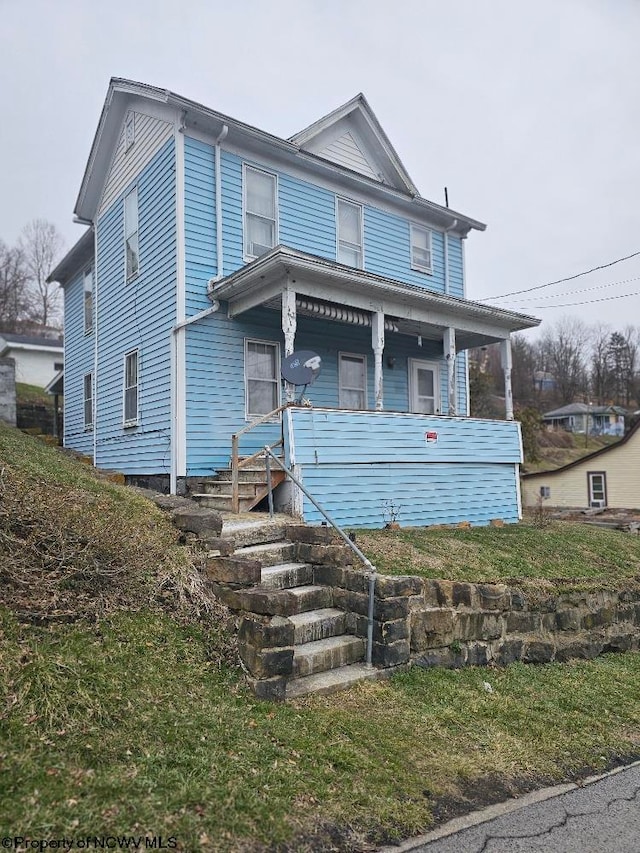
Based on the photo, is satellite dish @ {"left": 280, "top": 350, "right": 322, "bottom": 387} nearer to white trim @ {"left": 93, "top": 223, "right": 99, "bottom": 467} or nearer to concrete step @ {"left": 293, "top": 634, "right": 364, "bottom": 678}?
concrete step @ {"left": 293, "top": 634, "right": 364, "bottom": 678}

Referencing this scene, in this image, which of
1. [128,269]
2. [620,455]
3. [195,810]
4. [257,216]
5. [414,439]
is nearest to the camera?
[195,810]

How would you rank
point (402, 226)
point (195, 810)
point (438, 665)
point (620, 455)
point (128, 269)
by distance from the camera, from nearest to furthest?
point (195, 810) < point (438, 665) < point (128, 269) < point (402, 226) < point (620, 455)

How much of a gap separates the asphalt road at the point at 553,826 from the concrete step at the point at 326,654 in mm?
1738

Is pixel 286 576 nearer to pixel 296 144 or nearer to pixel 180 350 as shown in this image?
pixel 180 350

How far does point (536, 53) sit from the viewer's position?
440 inches

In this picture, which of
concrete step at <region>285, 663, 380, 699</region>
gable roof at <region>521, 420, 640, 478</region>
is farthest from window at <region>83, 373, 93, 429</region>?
gable roof at <region>521, 420, 640, 478</region>

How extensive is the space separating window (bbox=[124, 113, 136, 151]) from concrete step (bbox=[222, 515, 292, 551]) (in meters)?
9.36

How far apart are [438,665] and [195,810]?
10.5 ft

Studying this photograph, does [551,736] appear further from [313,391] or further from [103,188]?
[103,188]

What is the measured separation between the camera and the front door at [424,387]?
543 inches

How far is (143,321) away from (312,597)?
7.80 meters

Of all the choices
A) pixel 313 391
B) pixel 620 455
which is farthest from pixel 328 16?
pixel 620 455

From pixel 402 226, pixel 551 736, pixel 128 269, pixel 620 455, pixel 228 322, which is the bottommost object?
pixel 551 736

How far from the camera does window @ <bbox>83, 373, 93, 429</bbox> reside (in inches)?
585
